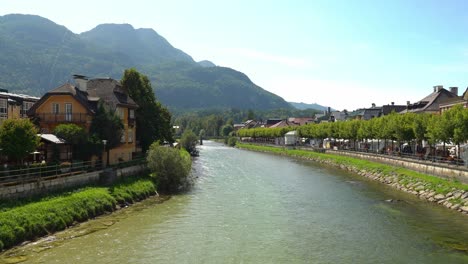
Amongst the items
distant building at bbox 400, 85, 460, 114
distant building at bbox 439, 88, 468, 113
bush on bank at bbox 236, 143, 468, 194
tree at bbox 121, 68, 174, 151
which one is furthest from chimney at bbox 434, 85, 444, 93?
tree at bbox 121, 68, 174, 151

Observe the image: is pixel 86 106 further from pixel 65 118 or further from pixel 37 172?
pixel 37 172

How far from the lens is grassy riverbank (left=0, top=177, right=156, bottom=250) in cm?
2566

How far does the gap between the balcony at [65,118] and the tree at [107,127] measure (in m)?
1.10

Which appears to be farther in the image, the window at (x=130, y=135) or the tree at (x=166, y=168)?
the window at (x=130, y=135)

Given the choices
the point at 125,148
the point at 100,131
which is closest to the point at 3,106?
the point at 100,131

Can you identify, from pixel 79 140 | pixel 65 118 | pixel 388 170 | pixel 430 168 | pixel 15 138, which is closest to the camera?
pixel 15 138

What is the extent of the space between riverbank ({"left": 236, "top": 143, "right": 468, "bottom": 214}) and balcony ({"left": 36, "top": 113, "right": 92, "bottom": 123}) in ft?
130

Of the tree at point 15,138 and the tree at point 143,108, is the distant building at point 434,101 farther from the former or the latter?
the tree at point 15,138

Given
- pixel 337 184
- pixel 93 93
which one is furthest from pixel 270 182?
pixel 93 93

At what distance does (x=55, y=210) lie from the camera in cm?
2989

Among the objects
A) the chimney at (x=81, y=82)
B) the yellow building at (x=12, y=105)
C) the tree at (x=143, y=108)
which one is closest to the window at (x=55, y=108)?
the yellow building at (x=12, y=105)

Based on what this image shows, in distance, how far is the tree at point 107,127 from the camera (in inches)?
1861

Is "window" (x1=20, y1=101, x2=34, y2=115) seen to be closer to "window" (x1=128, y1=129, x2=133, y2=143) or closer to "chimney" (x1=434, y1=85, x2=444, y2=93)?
"window" (x1=128, y1=129, x2=133, y2=143)

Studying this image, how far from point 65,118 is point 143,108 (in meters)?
16.4
